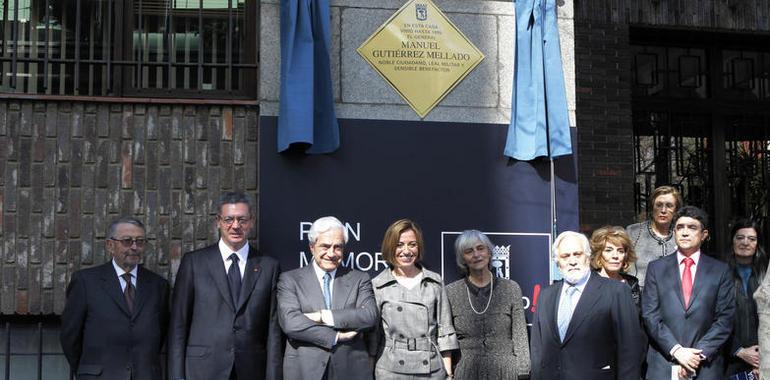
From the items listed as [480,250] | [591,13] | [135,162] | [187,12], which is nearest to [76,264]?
[135,162]

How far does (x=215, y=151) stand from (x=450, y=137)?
182 cm

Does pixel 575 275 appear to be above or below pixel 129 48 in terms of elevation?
below

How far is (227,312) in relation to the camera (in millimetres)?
6355

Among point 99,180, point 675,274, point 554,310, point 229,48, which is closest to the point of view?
point 554,310

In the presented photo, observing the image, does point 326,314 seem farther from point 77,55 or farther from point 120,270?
point 77,55

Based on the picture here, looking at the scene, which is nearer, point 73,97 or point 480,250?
point 480,250

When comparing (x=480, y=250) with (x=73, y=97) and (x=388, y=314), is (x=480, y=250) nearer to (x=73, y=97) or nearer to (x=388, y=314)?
(x=388, y=314)

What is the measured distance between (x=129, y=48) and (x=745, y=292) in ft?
15.9

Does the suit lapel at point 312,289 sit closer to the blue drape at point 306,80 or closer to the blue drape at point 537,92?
the blue drape at point 306,80

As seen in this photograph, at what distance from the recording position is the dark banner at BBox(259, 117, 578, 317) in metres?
7.52

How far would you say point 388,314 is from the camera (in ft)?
21.5

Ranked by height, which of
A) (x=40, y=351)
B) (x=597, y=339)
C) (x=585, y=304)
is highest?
(x=585, y=304)


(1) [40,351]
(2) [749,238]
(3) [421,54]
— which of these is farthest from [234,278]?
(2) [749,238]

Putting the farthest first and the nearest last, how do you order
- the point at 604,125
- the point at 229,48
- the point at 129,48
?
the point at 604,125
the point at 229,48
the point at 129,48
